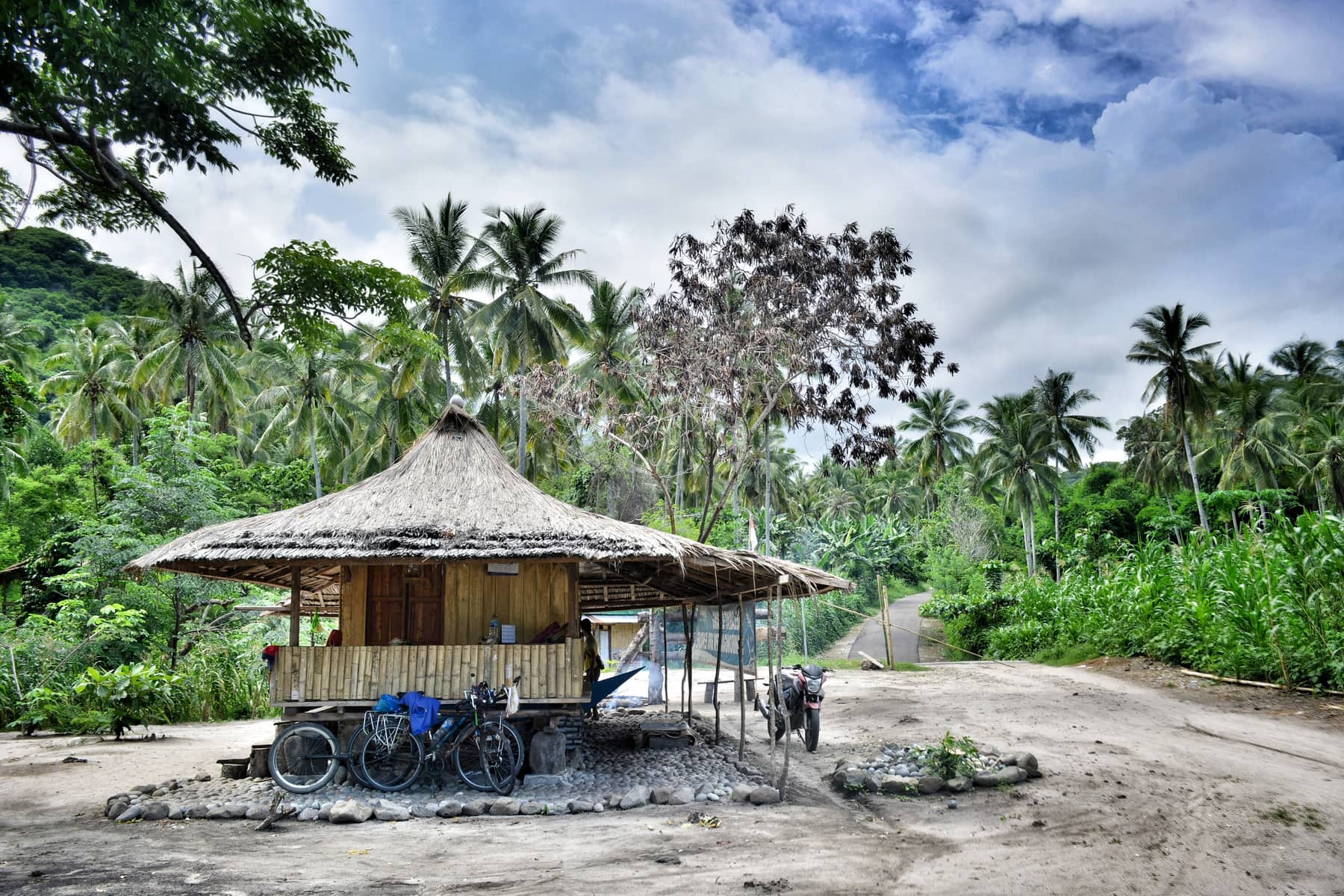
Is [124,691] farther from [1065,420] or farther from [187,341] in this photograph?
[1065,420]

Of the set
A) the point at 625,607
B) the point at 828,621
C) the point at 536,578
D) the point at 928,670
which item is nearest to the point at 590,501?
the point at 828,621

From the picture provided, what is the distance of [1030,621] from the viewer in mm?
24406

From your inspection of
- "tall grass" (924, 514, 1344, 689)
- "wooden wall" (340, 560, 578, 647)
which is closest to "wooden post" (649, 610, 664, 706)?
"wooden wall" (340, 560, 578, 647)

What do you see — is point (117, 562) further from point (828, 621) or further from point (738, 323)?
point (828, 621)

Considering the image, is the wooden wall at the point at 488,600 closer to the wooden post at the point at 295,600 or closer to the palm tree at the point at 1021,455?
the wooden post at the point at 295,600

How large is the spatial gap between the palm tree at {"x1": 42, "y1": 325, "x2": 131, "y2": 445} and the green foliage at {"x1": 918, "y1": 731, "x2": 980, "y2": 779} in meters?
33.1

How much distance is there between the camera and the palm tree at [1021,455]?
1590 inches

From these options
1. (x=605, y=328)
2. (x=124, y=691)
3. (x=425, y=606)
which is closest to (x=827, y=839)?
(x=425, y=606)

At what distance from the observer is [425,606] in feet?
36.5

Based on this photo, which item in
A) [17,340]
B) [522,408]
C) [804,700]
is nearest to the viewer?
[804,700]

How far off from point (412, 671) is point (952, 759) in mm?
5988

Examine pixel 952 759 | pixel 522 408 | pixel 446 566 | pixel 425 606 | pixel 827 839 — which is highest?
pixel 522 408

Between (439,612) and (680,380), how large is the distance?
8.72 m

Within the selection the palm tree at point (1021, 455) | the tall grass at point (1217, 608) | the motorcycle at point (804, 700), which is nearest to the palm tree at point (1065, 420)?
the palm tree at point (1021, 455)
